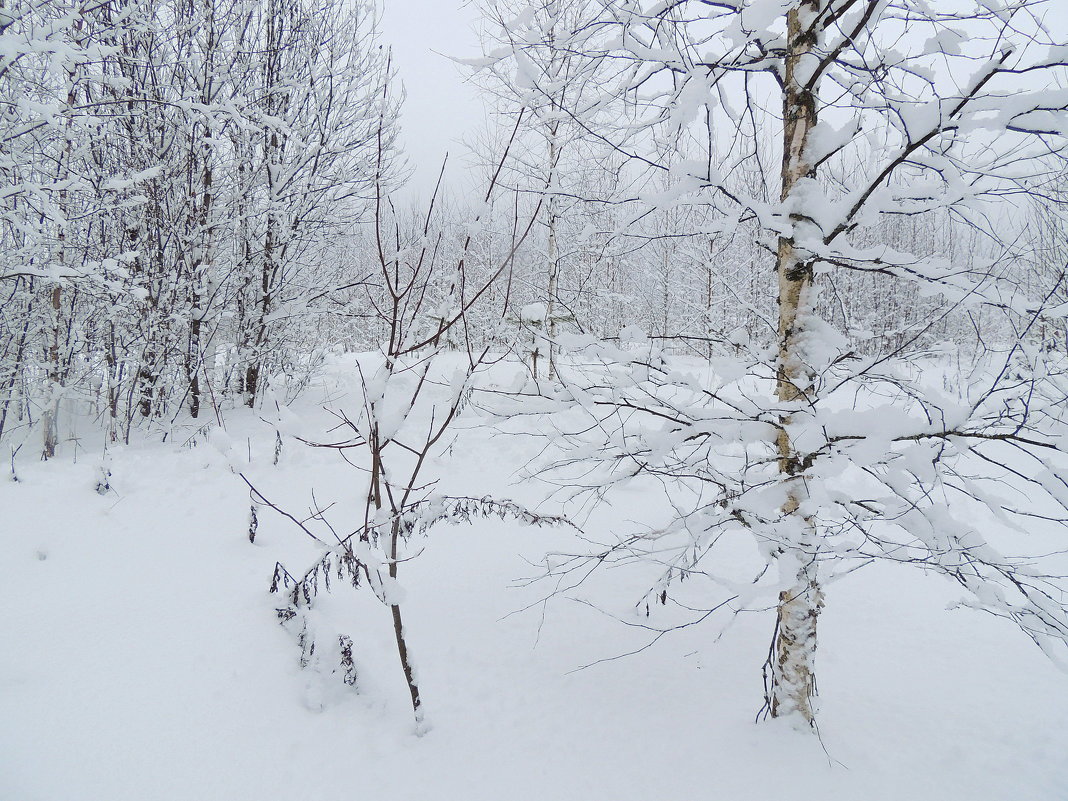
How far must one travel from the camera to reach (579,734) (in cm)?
284

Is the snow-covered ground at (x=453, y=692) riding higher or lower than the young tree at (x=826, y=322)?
lower

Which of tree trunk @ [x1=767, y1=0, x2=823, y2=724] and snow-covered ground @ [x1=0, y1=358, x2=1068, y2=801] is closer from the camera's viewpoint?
tree trunk @ [x1=767, y1=0, x2=823, y2=724]

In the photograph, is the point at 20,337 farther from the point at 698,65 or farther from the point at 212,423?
the point at 698,65

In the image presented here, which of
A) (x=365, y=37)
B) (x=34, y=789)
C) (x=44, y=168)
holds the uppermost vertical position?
(x=365, y=37)

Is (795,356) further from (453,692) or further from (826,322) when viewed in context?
(453,692)

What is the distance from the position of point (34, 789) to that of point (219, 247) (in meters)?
→ 7.25

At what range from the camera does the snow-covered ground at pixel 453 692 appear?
2.41 metres

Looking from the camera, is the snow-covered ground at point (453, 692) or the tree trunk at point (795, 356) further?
the snow-covered ground at point (453, 692)

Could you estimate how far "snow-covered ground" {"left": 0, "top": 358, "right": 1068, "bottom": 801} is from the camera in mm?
2406

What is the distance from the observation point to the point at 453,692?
10.2ft

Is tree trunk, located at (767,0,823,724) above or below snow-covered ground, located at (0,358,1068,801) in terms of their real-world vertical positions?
above

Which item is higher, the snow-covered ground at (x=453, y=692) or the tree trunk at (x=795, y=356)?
the tree trunk at (x=795, y=356)

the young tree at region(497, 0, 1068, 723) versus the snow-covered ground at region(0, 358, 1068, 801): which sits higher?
the young tree at region(497, 0, 1068, 723)

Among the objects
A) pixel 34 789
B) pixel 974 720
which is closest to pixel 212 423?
pixel 34 789
